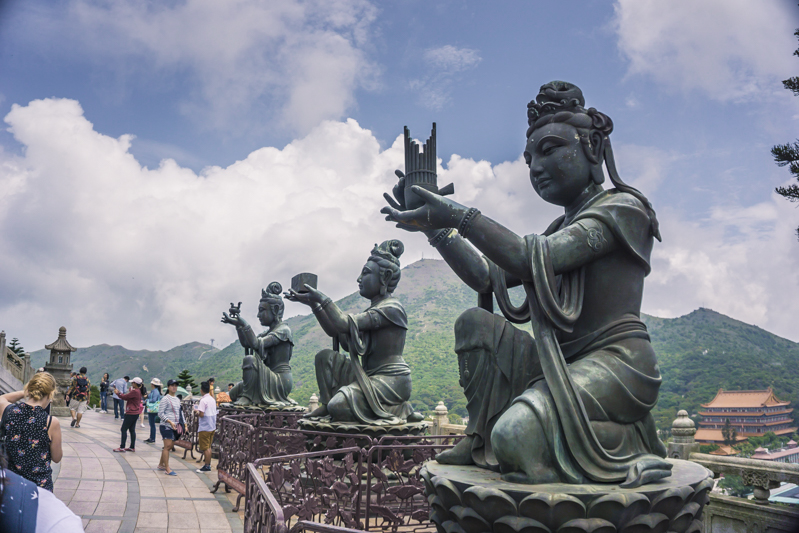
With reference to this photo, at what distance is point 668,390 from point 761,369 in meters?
2.57

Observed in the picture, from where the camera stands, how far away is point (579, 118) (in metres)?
3.26

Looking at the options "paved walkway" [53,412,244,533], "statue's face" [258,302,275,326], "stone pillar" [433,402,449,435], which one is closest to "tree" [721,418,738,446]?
"stone pillar" [433,402,449,435]

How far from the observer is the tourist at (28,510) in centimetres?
136

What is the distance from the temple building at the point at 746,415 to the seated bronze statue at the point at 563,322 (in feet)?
37.0

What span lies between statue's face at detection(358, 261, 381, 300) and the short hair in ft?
12.1

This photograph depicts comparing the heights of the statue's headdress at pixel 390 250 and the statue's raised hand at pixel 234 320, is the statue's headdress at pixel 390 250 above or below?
above

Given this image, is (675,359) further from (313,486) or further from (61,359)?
(61,359)

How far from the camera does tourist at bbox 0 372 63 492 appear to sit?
13.3 feet

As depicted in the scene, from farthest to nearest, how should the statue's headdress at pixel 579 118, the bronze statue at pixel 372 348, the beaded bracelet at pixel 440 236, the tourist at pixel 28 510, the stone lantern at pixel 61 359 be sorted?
the stone lantern at pixel 61 359 → the bronze statue at pixel 372 348 → the beaded bracelet at pixel 440 236 → the statue's headdress at pixel 579 118 → the tourist at pixel 28 510

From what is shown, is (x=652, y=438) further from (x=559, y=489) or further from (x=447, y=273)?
(x=447, y=273)

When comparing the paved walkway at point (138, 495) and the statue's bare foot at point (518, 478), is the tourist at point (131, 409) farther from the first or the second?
the statue's bare foot at point (518, 478)

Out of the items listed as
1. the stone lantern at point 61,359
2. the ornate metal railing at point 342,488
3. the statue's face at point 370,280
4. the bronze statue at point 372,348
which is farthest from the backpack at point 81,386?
the statue's face at point 370,280

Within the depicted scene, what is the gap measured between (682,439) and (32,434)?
25.6ft

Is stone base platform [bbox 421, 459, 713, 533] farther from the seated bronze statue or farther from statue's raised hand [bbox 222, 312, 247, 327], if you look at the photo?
statue's raised hand [bbox 222, 312, 247, 327]
